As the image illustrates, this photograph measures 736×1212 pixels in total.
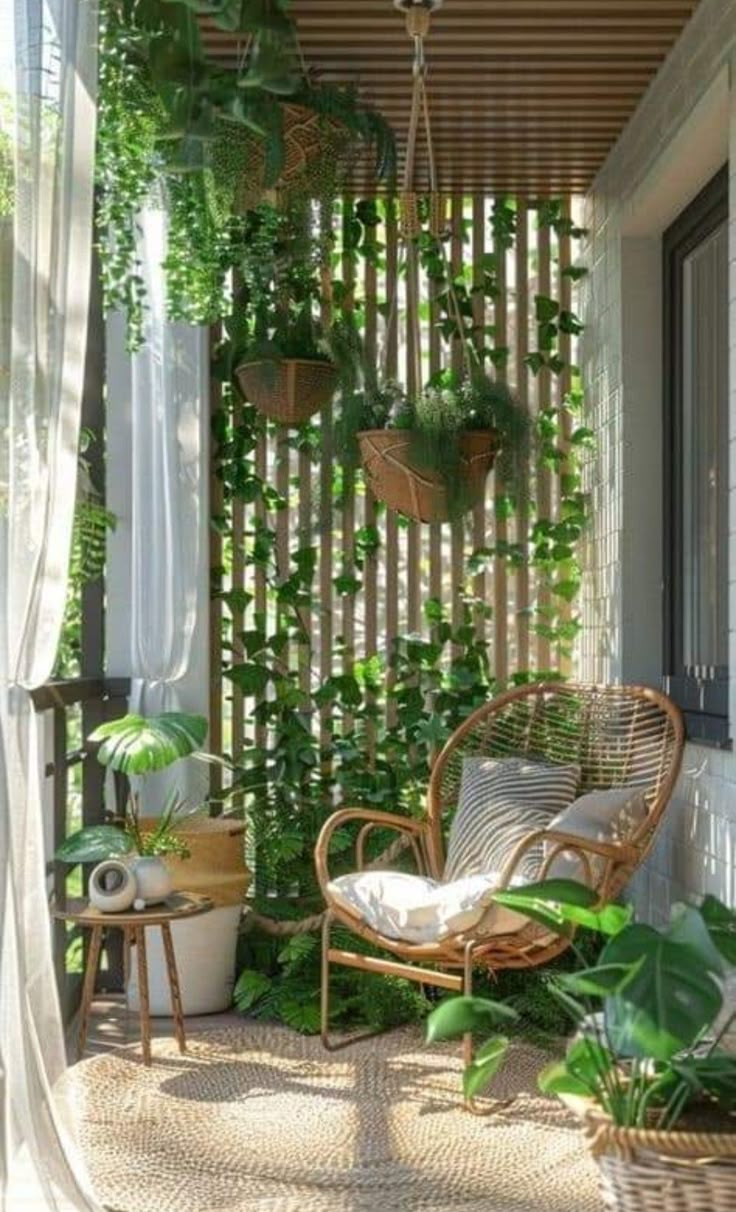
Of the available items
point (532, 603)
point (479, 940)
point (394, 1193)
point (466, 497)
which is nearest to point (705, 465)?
point (466, 497)

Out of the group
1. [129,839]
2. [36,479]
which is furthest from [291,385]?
[36,479]

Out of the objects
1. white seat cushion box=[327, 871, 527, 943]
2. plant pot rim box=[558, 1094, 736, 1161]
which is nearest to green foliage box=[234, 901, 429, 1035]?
white seat cushion box=[327, 871, 527, 943]

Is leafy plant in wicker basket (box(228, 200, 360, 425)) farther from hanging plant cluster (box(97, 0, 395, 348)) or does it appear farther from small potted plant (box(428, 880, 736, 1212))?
small potted plant (box(428, 880, 736, 1212))

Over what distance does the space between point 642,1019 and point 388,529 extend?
12.0ft

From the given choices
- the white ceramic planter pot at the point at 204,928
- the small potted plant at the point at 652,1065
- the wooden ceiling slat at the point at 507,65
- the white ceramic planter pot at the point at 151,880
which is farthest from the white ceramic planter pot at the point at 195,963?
the small potted plant at the point at 652,1065

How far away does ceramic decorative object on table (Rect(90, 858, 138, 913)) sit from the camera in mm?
4391

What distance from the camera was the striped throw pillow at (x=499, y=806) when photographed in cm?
484

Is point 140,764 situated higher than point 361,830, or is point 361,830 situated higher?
point 140,764

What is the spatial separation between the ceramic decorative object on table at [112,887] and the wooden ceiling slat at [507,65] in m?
2.10

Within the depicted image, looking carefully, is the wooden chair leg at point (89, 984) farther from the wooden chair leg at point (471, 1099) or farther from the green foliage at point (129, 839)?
the wooden chair leg at point (471, 1099)

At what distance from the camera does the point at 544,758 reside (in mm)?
5328

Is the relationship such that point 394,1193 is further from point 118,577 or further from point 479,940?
point 118,577

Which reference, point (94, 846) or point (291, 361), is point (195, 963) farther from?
point (291, 361)

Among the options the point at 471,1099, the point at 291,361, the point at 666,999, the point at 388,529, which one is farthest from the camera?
the point at 388,529
